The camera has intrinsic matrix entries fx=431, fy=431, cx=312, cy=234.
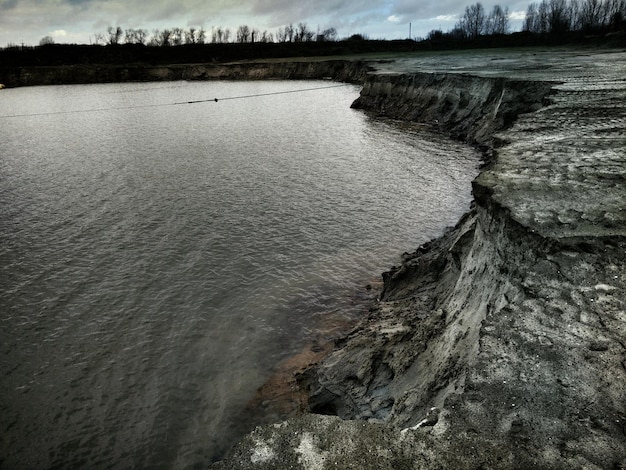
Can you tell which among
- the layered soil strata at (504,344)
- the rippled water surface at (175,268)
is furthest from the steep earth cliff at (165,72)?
the layered soil strata at (504,344)

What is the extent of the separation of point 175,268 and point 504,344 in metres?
8.89

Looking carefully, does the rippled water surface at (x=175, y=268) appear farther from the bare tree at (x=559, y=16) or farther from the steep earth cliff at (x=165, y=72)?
the bare tree at (x=559, y=16)

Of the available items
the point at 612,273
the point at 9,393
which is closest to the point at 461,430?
the point at 612,273

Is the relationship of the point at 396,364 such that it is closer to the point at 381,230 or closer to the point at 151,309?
the point at 151,309

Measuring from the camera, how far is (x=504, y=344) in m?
4.45

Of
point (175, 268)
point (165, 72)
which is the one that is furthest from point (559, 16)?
point (175, 268)

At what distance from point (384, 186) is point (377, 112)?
19.8m

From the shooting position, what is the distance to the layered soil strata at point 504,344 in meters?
3.45

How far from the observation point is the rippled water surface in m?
7.05

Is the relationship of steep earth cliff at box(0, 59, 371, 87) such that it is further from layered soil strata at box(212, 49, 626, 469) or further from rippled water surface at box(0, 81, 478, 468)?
layered soil strata at box(212, 49, 626, 469)

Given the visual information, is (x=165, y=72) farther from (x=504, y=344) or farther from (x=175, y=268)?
(x=504, y=344)

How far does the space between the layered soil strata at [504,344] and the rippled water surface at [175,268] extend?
1.80m

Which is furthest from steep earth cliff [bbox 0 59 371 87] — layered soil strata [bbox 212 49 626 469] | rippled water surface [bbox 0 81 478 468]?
layered soil strata [bbox 212 49 626 469]

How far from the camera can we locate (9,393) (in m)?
7.53
